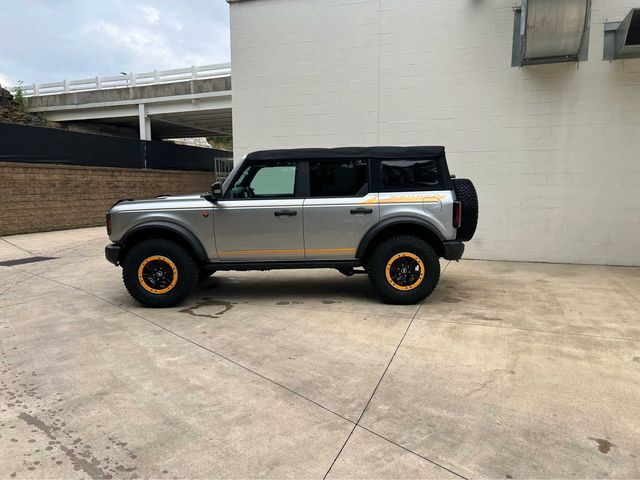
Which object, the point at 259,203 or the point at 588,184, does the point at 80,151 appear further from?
the point at 588,184

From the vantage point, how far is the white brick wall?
25.3 ft

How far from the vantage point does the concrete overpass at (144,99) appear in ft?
67.4

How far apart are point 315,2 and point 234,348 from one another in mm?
7492

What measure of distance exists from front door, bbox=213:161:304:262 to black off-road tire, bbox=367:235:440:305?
3.14 feet

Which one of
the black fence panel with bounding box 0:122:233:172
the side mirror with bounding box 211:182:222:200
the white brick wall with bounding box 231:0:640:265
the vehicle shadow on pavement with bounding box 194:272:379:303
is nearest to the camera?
the side mirror with bounding box 211:182:222:200

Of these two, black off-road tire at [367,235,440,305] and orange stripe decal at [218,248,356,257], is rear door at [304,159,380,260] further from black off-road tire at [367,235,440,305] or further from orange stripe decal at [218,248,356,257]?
black off-road tire at [367,235,440,305]

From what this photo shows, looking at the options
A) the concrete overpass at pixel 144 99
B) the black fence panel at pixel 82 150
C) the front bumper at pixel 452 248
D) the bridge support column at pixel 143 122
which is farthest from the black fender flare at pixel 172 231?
the bridge support column at pixel 143 122

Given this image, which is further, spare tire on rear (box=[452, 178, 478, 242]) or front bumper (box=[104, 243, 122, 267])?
spare tire on rear (box=[452, 178, 478, 242])

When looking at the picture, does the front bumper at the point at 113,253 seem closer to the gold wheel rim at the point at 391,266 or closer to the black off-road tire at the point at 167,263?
the black off-road tire at the point at 167,263

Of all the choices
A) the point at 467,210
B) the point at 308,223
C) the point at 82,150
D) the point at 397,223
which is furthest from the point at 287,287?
the point at 82,150

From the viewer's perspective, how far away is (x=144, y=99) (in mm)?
21938

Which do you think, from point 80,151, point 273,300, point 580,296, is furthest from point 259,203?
point 80,151

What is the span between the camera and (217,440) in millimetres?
2605

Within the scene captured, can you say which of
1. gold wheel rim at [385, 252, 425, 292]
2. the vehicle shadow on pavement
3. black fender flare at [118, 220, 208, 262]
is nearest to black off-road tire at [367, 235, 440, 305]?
gold wheel rim at [385, 252, 425, 292]
